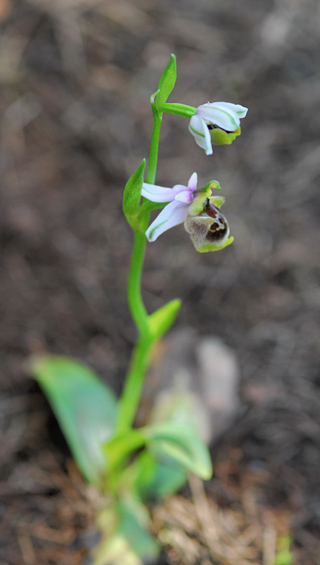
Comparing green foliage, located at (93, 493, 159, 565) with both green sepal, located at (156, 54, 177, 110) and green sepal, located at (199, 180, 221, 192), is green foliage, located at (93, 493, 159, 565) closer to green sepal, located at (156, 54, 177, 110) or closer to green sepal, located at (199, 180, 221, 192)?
green sepal, located at (199, 180, 221, 192)

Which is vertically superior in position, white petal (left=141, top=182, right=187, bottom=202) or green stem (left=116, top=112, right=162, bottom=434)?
white petal (left=141, top=182, right=187, bottom=202)

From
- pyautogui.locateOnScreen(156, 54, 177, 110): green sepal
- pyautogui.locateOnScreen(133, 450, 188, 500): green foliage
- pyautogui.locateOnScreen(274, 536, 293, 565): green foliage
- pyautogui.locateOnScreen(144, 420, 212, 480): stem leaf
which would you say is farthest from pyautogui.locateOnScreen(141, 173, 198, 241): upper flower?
pyautogui.locateOnScreen(274, 536, 293, 565): green foliage

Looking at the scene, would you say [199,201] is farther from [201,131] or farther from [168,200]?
[201,131]

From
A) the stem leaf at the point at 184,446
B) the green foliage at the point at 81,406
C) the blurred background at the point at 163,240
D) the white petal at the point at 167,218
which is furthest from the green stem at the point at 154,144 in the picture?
the blurred background at the point at 163,240

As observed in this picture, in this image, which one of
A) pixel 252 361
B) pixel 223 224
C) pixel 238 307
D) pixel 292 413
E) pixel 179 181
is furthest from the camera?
pixel 179 181

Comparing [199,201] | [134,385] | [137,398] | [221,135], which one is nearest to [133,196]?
[199,201]

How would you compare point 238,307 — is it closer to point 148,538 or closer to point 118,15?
Result: point 148,538

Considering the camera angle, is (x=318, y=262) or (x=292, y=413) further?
(x=318, y=262)

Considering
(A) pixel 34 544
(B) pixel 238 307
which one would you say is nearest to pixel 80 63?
(B) pixel 238 307
